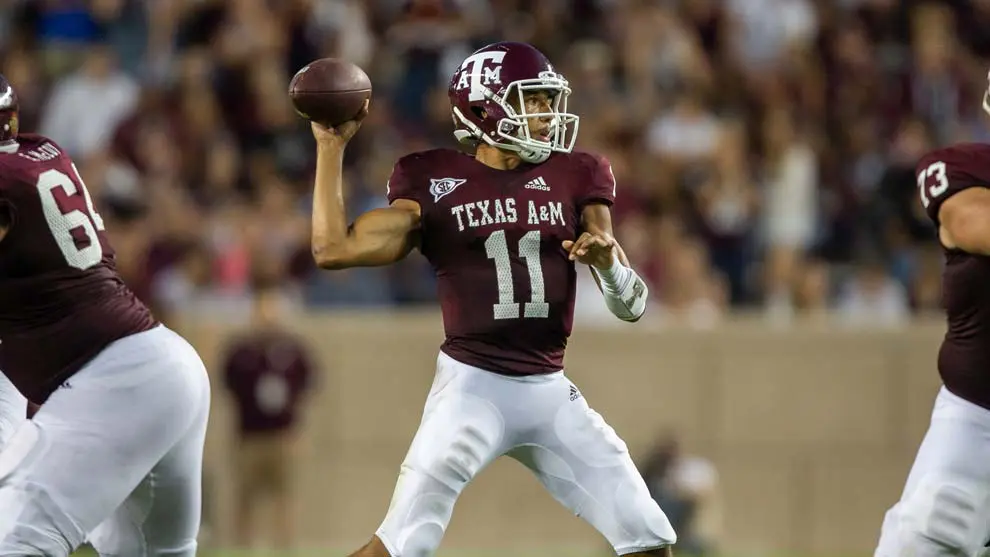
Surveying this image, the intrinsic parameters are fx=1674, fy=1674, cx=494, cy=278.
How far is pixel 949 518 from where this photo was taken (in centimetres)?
525

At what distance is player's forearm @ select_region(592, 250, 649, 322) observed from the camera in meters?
5.41

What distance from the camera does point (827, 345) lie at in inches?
458

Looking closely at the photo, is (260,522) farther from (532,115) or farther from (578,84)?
(532,115)

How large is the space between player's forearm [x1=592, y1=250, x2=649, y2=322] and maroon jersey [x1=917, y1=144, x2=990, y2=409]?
0.97 m

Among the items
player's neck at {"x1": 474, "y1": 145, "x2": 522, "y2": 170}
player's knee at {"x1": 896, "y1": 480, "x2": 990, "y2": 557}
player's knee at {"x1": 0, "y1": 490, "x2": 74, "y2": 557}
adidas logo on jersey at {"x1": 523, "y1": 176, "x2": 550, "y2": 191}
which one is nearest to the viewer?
player's knee at {"x1": 0, "y1": 490, "x2": 74, "y2": 557}

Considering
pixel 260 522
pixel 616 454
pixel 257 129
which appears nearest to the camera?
pixel 616 454

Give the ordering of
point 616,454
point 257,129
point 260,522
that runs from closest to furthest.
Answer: point 616,454
point 260,522
point 257,129

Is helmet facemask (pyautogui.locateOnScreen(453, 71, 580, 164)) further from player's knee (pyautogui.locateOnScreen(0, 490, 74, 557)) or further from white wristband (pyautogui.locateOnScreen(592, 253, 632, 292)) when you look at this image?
player's knee (pyautogui.locateOnScreen(0, 490, 74, 557))

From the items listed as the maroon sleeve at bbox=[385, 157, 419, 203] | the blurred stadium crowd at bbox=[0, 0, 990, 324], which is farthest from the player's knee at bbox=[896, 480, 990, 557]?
the blurred stadium crowd at bbox=[0, 0, 990, 324]

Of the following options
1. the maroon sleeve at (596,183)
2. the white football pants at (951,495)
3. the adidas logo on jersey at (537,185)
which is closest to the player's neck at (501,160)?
the adidas logo on jersey at (537,185)

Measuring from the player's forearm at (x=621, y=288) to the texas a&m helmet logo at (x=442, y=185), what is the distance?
541mm

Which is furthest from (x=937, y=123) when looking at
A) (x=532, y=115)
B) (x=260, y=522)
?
(x=532, y=115)

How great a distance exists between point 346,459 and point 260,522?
890mm

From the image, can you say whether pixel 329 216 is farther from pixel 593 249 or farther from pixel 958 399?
pixel 958 399
